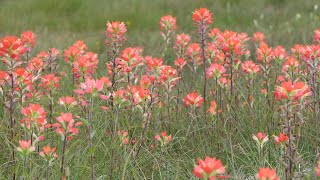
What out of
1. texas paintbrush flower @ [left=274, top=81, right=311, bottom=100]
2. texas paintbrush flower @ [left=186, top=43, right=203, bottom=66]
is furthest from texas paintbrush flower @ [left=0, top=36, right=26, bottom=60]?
texas paintbrush flower @ [left=186, top=43, right=203, bottom=66]

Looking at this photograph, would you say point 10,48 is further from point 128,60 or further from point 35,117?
point 128,60

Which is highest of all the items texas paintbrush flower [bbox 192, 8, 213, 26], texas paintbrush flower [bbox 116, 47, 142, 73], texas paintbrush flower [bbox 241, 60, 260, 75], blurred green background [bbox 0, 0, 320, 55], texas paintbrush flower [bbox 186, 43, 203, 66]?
texas paintbrush flower [bbox 192, 8, 213, 26]

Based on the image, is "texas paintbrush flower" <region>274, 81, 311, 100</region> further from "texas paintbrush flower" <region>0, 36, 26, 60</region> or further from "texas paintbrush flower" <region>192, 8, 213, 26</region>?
"texas paintbrush flower" <region>192, 8, 213, 26</region>

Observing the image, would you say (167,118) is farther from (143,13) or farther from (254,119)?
(143,13)

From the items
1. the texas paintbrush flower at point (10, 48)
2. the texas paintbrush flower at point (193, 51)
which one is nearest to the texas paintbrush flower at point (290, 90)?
the texas paintbrush flower at point (10, 48)

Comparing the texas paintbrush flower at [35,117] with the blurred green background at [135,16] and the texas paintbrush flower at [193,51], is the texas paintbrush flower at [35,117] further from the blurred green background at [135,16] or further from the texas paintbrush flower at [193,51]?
the blurred green background at [135,16]

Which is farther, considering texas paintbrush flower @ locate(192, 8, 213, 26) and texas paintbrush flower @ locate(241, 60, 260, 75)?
texas paintbrush flower @ locate(241, 60, 260, 75)

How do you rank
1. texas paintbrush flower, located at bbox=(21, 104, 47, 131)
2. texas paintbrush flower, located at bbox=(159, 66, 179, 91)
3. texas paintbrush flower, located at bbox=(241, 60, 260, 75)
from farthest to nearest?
texas paintbrush flower, located at bbox=(241, 60, 260, 75) → texas paintbrush flower, located at bbox=(159, 66, 179, 91) → texas paintbrush flower, located at bbox=(21, 104, 47, 131)

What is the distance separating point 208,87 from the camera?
18.0ft

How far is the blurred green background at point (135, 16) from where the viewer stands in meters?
10.0

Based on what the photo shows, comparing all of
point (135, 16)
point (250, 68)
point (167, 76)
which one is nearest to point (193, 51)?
point (250, 68)

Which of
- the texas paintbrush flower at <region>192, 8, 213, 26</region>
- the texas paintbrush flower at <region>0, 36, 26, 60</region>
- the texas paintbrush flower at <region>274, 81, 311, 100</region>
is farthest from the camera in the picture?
the texas paintbrush flower at <region>192, 8, 213, 26</region>

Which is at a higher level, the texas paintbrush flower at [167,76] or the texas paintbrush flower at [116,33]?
the texas paintbrush flower at [116,33]

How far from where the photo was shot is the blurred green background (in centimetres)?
1002
